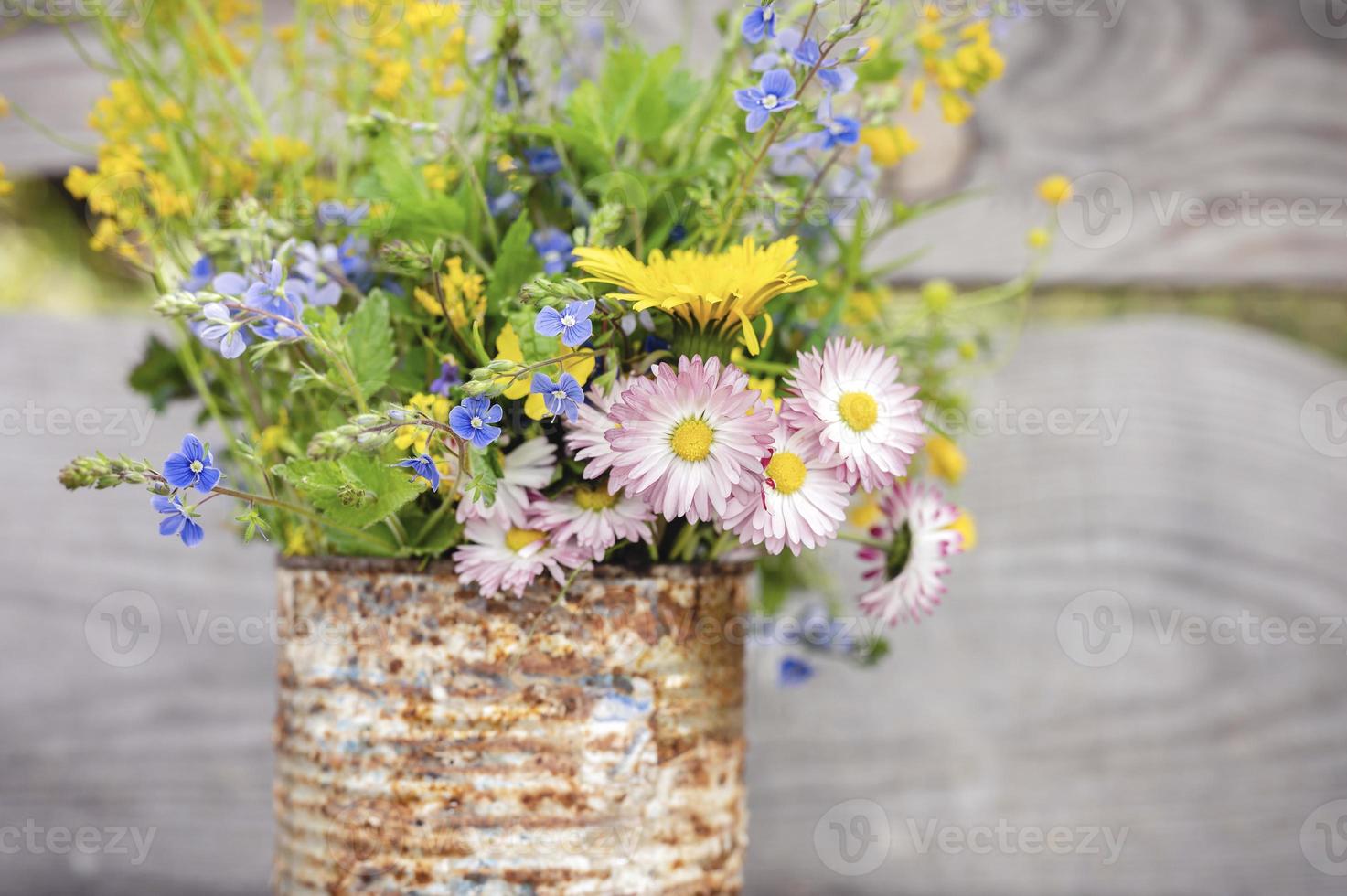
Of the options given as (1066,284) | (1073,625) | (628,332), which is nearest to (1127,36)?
(1066,284)

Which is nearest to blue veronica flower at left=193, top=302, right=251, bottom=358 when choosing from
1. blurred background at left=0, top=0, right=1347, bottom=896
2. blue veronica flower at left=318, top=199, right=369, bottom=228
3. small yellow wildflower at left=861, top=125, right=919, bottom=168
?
blue veronica flower at left=318, top=199, right=369, bottom=228

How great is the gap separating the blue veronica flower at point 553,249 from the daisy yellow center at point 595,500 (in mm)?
114

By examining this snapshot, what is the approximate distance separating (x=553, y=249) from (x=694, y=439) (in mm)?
161

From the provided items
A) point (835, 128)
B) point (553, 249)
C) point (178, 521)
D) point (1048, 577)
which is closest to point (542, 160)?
point (553, 249)

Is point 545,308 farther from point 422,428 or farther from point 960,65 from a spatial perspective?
point 960,65

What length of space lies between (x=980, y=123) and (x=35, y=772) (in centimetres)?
100

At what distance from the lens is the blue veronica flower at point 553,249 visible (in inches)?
20.1

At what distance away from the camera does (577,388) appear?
1.38 ft

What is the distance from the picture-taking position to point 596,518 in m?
0.46

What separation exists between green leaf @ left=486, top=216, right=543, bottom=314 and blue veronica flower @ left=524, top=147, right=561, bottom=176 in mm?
60

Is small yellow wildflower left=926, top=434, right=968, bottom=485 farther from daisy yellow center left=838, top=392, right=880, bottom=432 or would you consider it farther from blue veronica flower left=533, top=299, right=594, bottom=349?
blue veronica flower left=533, top=299, right=594, bottom=349

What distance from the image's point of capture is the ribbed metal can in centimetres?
48

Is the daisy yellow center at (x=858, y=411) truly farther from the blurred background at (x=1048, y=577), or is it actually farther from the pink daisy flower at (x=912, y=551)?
the blurred background at (x=1048, y=577)

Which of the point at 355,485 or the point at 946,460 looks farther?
the point at 946,460
